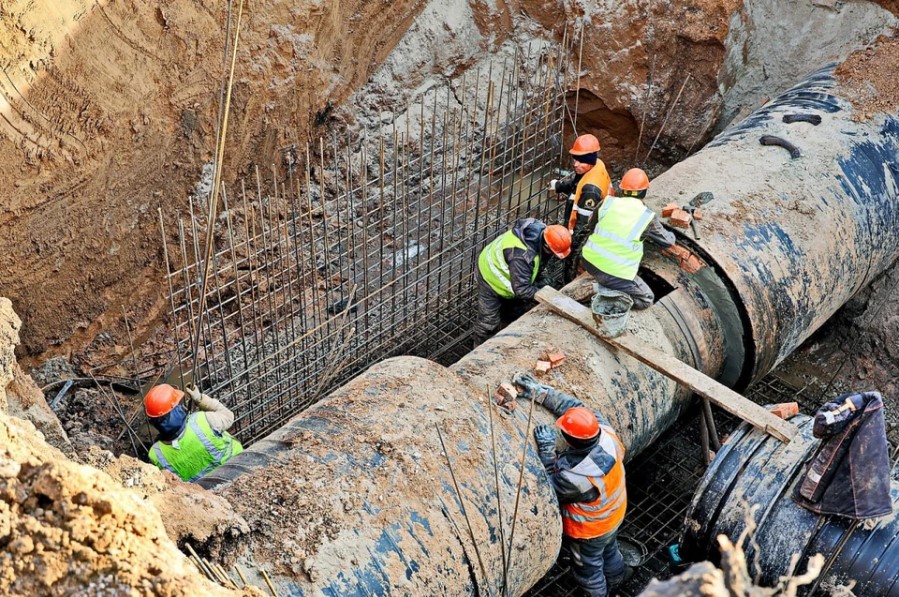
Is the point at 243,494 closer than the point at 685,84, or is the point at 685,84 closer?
the point at 243,494

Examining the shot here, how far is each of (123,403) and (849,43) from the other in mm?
7070

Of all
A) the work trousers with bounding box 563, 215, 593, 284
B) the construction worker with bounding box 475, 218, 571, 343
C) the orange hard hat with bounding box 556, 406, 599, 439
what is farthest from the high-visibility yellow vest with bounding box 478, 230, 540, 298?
the orange hard hat with bounding box 556, 406, 599, 439

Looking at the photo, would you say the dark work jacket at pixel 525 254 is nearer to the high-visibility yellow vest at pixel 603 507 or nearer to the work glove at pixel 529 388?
the work glove at pixel 529 388

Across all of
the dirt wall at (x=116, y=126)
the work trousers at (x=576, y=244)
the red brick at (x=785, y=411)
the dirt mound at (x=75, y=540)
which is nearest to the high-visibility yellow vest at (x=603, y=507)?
the red brick at (x=785, y=411)

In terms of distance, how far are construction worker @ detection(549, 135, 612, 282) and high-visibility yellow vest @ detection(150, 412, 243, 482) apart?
3.14 meters

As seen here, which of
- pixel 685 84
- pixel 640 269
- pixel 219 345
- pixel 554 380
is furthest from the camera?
pixel 685 84

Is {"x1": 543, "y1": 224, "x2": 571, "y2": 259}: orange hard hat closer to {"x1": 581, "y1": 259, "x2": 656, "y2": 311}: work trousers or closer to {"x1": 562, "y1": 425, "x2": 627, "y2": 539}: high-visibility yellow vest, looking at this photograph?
{"x1": 581, "y1": 259, "x2": 656, "y2": 311}: work trousers

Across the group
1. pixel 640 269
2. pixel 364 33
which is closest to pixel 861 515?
pixel 640 269

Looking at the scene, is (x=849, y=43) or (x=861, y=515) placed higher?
(x=849, y=43)

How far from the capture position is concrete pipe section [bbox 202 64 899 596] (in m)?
4.13

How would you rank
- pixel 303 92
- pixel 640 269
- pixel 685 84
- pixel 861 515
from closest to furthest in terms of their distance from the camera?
pixel 861 515, pixel 640 269, pixel 303 92, pixel 685 84

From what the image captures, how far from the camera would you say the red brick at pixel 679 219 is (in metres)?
6.08

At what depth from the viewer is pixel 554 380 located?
5285mm

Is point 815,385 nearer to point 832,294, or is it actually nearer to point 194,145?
point 832,294
